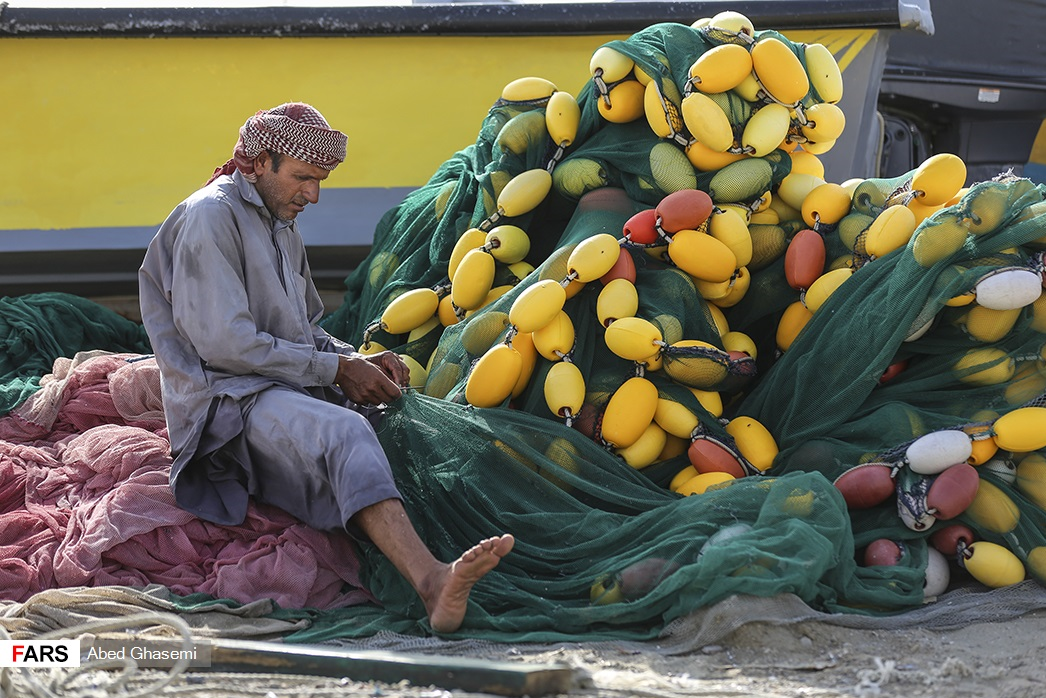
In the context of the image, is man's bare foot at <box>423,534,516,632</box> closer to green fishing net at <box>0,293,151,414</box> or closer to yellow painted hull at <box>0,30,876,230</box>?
green fishing net at <box>0,293,151,414</box>

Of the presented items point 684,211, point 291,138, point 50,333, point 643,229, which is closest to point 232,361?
point 291,138

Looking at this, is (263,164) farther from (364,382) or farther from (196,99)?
(196,99)

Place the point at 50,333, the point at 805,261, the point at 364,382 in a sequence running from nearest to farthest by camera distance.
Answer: the point at 364,382 < the point at 805,261 < the point at 50,333

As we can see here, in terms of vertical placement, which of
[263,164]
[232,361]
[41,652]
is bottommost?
[41,652]

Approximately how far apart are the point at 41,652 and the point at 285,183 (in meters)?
1.60

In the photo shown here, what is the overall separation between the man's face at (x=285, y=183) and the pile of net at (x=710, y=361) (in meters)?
0.76

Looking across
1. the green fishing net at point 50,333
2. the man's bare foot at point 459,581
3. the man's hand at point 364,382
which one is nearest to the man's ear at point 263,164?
the man's hand at point 364,382

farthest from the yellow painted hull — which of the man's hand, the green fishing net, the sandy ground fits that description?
the sandy ground

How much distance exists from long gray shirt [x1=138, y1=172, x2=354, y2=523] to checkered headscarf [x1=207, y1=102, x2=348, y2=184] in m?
0.11

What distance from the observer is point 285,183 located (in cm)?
383

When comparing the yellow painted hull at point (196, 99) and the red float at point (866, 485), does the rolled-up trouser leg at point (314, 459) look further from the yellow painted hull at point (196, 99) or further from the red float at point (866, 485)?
the yellow painted hull at point (196, 99)

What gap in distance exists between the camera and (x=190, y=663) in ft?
9.38

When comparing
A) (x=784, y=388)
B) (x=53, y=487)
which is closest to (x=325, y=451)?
(x=53, y=487)

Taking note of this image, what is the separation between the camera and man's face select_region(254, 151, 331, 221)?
381 cm
